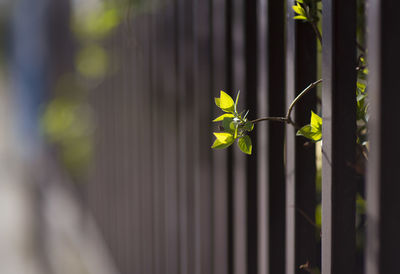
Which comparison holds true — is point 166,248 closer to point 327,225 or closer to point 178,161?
point 178,161

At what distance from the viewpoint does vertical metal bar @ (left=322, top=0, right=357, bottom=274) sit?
0.69 meters

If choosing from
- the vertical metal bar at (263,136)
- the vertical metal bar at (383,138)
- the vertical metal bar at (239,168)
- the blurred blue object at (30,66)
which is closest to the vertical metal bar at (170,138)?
the vertical metal bar at (239,168)

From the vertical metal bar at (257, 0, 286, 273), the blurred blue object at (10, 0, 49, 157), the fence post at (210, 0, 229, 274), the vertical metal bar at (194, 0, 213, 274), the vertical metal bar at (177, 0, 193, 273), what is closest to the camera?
the vertical metal bar at (257, 0, 286, 273)

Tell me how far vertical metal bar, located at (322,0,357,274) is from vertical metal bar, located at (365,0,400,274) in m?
0.08

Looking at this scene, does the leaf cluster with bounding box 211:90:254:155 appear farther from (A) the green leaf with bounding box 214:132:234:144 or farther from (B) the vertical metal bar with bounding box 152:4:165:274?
(B) the vertical metal bar with bounding box 152:4:165:274

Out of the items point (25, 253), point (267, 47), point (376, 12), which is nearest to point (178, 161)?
point (267, 47)

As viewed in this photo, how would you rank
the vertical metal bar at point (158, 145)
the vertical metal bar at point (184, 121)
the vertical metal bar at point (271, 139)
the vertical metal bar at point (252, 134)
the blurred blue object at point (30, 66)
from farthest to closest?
the blurred blue object at point (30, 66)
the vertical metal bar at point (158, 145)
the vertical metal bar at point (184, 121)
the vertical metal bar at point (252, 134)
the vertical metal bar at point (271, 139)

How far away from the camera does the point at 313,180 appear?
2.85ft

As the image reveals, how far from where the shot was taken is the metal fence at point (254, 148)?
63 cm

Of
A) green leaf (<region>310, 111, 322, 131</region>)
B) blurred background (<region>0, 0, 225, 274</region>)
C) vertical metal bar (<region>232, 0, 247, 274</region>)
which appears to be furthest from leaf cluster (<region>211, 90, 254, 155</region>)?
blurred background (<region>0, 0, 225, 274</region>)

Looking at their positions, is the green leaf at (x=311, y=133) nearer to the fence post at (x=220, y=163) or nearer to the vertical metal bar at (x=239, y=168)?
the vertical metal bar at (x=239, y=168)

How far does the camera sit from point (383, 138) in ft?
1.99

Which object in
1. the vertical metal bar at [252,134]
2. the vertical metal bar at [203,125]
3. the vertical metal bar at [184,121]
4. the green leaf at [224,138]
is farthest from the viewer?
the vertical metal bar at [184,121]

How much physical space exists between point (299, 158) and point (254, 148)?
0.64ft
